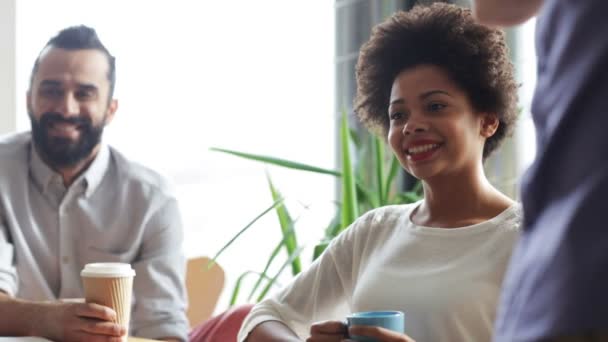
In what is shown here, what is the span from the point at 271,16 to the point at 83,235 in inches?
60.6

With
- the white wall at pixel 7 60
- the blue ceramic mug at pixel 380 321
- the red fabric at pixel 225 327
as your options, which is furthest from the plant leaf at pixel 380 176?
the white wall at pixel 7 60

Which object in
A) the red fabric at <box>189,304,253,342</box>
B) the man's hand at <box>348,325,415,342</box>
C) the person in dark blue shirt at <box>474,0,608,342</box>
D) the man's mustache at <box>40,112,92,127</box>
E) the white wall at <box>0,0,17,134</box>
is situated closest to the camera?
the person in dark blue shirt at <box>474,0,608,342</box>

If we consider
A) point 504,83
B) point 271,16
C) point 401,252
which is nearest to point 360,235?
point 401,252

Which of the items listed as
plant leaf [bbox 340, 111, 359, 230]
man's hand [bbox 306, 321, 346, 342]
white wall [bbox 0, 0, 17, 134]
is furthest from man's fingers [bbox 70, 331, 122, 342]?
white wall [bbox 0, 0, 17, 134]

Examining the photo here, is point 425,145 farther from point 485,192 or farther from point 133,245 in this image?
point 133,245

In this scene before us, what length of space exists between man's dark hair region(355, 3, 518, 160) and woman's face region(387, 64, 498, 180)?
3 centimetres

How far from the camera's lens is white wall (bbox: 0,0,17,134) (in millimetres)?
3424

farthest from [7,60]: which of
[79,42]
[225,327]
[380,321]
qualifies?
[380,321]

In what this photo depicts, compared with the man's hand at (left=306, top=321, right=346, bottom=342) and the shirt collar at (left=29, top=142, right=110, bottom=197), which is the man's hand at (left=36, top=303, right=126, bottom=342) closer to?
the man's hand at (left=306, top=321, right=346, bottom=342)

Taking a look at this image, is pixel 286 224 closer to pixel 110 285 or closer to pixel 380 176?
pixel 380 176

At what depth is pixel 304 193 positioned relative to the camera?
3.42 meters

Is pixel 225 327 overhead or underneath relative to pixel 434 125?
underneath

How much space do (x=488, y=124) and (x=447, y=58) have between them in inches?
5.7

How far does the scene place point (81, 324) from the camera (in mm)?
1616
